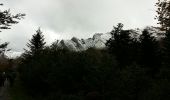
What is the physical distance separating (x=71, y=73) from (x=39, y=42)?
40236 millimetres

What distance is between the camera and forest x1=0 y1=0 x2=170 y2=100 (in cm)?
2552

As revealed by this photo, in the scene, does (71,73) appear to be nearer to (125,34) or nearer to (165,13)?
(165,13)

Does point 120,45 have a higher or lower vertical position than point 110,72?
higher

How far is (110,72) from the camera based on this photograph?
26812 millimetres

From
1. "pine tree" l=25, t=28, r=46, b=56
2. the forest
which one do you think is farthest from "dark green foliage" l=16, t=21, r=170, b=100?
"pine tree" l=25, t=28, r=46, b=56

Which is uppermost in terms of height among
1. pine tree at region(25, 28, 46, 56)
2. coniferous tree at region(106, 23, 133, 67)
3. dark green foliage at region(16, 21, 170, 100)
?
pine tree at region(25, 28, 46, 56)

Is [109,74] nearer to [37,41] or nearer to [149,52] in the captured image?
[149,52]

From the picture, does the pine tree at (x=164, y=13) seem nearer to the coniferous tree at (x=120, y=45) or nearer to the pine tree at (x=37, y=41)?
the coniferous tree at (x=120, y=45)

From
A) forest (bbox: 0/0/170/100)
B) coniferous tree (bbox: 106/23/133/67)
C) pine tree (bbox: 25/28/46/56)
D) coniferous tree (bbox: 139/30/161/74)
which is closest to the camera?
forest (bbox: 0/0/170/100)

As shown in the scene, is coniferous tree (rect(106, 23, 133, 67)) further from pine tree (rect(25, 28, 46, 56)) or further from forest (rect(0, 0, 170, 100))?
pine tree (rect(25, 28, 46, 56))

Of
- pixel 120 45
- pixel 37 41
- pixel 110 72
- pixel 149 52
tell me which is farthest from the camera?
pixel 37 41

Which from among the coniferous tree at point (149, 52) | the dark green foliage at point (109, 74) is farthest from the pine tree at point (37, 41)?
the coniferous tree at point (149, 52)

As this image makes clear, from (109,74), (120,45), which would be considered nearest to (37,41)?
(120,45)

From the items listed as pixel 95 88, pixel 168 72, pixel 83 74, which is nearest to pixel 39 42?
pixel 83 74
